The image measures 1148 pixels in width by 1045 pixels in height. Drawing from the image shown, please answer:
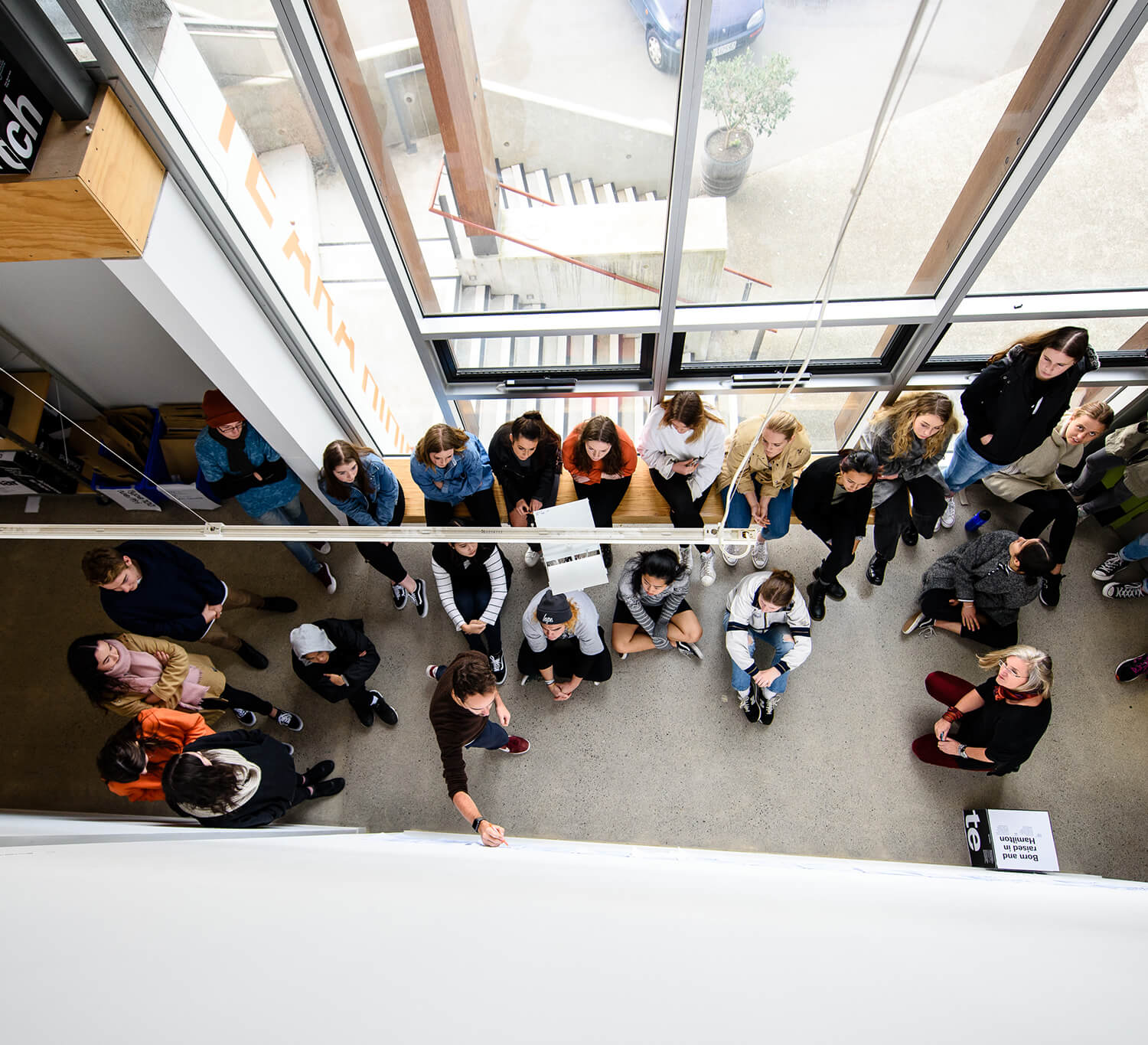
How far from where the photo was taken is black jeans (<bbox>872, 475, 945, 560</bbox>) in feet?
12.0

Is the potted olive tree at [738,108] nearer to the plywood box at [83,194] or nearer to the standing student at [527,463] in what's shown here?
the standing student at [527,463]

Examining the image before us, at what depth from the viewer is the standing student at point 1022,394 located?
3.06 m

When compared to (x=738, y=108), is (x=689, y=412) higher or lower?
lower

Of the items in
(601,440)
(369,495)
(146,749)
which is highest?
(601,440)

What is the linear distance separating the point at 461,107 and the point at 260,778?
9.62ft

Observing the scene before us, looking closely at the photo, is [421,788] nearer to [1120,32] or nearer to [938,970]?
[938,970]

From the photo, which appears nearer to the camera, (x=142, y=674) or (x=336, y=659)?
(x=142, y=674)

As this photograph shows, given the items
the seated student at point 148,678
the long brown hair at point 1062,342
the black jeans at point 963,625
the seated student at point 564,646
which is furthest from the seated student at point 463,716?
the long brown hair at point 1062,342

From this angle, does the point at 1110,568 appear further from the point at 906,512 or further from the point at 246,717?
the point at 246,717

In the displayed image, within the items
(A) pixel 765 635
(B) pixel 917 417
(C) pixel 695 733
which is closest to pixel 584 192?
(B) pixel 917 417

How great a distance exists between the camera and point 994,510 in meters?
4.14

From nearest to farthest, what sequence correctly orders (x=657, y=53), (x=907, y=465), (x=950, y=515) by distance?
(x=657, y=53) → (x=907, y=465) → (x=950, y=515)

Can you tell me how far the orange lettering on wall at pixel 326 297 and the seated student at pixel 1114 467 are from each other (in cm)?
434

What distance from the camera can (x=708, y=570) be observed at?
4.05 metres
